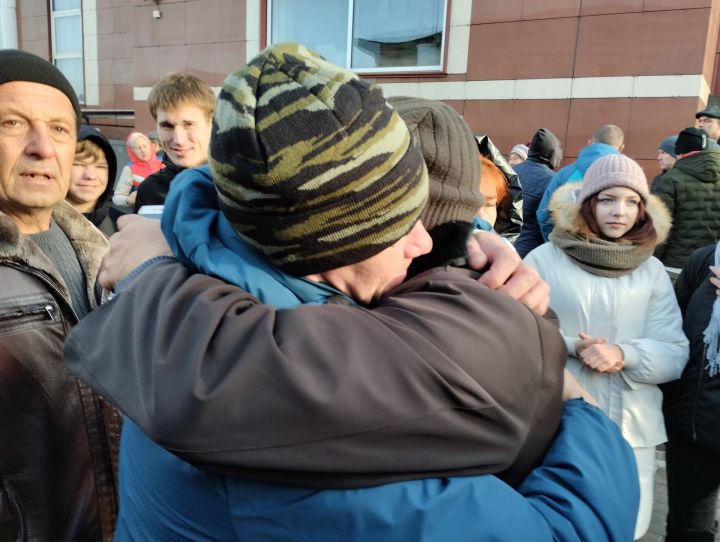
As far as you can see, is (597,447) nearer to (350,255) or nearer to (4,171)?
(350,255)

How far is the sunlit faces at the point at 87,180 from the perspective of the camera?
2763 mm

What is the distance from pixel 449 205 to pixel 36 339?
1098 millimetres

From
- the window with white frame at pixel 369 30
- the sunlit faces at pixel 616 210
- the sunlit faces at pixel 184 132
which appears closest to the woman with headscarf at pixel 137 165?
the window with white frame at pixel 369 30

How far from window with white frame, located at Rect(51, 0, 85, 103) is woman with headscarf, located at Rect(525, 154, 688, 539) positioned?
1165 cm

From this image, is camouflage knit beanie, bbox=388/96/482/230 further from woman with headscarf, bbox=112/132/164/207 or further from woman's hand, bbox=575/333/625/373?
woman with headscarf, bbox=112/132/164/207

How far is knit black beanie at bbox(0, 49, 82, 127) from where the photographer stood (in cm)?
154

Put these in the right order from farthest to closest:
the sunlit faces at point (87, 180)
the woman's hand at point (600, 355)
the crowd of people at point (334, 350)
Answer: the sunlit faces at point (87, 180)
the woman's hand at point (600, 355)
the crowd of people at point (334, 350)

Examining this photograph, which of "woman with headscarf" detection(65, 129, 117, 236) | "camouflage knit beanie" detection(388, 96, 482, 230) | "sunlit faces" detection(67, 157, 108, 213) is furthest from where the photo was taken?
"sunlit faces" detection(67, 157, 108, 213)

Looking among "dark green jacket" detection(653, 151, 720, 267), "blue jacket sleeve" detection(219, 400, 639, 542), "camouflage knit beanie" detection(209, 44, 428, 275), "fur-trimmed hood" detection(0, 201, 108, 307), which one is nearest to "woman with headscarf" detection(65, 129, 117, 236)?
"fur-trimmed hood" detection(0, 201, 108, 307)

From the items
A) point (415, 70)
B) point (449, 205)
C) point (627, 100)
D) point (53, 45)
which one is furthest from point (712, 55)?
point (53, 45)

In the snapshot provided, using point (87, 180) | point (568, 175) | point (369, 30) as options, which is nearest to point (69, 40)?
point (369, 30)

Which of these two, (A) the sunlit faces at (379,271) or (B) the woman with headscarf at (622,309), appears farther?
(B) the woman with headscarf at (622,309)

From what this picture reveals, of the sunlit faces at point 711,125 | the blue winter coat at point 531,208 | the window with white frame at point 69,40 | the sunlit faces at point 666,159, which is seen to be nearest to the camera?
the blue winter coat at point 531,208

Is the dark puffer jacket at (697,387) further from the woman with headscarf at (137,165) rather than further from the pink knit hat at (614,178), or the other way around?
the woman with headscarf at (137,165)
